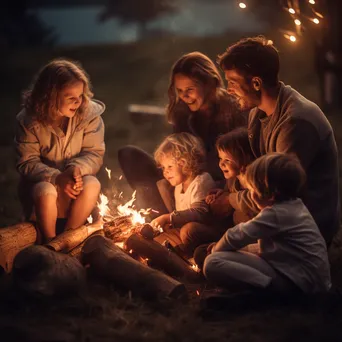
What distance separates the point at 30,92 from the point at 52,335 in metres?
2.76

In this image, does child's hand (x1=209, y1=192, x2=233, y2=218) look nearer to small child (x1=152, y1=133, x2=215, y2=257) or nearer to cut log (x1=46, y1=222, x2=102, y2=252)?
small child (x1=152, y1=133, x2=215, y2=257)

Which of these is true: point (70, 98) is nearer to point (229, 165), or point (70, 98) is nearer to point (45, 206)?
point (45, 206)

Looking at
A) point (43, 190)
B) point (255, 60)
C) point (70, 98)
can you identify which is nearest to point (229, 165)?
point (255, 60)

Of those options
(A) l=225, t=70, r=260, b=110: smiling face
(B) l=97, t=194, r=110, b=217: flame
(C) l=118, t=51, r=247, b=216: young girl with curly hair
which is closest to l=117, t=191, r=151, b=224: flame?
(B) l=97, t=194, r=110, b=217: flame

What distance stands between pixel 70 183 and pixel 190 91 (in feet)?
4.48

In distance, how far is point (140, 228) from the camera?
20.7 ft

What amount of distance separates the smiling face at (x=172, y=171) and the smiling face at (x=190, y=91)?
23.5 inches

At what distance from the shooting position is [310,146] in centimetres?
556

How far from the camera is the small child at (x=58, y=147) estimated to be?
6543mm

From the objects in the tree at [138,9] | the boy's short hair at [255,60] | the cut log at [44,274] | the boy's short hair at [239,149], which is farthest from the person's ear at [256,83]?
the tree at [138,9]

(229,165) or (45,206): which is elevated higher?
(229,165)

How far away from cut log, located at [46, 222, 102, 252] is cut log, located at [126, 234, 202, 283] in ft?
1.87

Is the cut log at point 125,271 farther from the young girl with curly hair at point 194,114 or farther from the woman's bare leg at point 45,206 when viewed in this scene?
the young girl with curly hair at point 194,114

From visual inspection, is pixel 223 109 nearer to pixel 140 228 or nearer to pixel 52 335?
pixel 140 228
